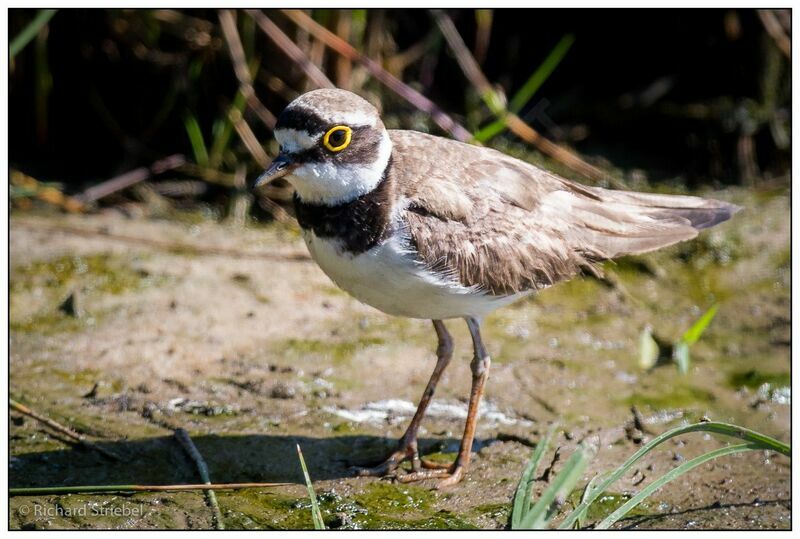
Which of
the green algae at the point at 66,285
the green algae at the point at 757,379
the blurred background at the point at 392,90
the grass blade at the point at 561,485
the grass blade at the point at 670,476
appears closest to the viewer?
the grass blade at the point at 561,485

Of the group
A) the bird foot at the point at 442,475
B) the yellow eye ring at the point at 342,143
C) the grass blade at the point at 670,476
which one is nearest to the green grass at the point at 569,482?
the grass blade at the point at 670,476

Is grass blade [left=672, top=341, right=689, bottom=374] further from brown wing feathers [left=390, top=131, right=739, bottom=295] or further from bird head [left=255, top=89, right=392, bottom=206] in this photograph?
bird head [left=255, top=89, right=392, bottom=206]

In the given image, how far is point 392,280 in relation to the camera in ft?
17.5

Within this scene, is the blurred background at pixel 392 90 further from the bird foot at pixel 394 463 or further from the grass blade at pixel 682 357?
the bird foot at pixel 394 463

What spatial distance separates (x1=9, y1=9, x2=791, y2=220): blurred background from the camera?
9141 mm

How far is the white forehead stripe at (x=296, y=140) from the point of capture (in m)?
5.31

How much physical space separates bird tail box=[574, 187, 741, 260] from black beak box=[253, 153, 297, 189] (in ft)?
6.37

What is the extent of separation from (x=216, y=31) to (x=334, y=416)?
14.6ft

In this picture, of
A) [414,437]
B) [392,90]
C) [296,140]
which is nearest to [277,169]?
[296,140]

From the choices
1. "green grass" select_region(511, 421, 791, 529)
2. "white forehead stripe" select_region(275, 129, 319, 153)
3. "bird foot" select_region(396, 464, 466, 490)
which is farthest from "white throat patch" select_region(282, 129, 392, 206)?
"green grass" select_region(511, 421, 791, 529)

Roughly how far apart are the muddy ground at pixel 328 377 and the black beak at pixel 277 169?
165 cm

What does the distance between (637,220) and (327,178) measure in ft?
7.20

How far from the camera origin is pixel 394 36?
33.3 ft

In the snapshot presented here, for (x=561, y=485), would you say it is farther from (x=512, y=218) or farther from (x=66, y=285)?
(x=66, y=285)
